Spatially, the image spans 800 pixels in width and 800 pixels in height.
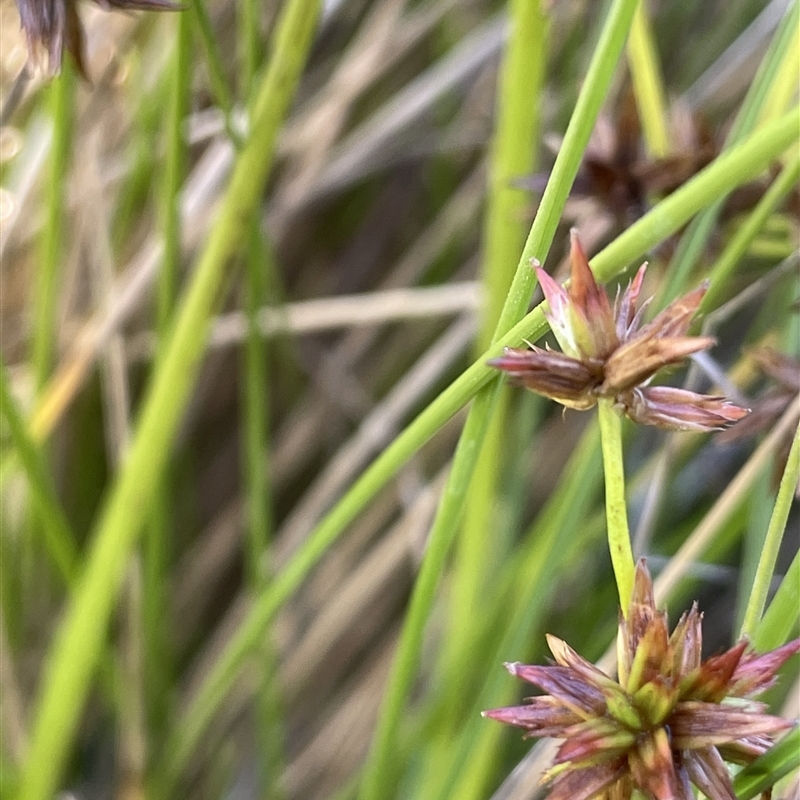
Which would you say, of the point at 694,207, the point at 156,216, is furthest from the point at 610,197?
the point at 156,216

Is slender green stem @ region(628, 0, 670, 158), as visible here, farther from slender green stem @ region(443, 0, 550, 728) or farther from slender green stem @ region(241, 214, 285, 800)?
slender green stem @ region(241, 214, 285, 800)

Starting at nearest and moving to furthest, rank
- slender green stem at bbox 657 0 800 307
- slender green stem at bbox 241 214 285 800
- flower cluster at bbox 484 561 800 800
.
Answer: flower cluster at bbox 484 561 800 800 < slender green stem at bbox 657 0 800 307 < slender green stem at bbox 241 214 285 800

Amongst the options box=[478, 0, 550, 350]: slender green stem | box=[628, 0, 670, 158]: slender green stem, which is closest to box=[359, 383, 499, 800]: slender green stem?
box=[478, 0, 550, 350]: slender green stem

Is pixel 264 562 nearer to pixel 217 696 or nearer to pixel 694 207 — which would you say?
pixel 217 696

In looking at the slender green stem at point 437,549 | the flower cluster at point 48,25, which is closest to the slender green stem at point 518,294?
the slender green stem at point 437,549

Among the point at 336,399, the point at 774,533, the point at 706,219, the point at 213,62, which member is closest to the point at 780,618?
the point at 774,533
